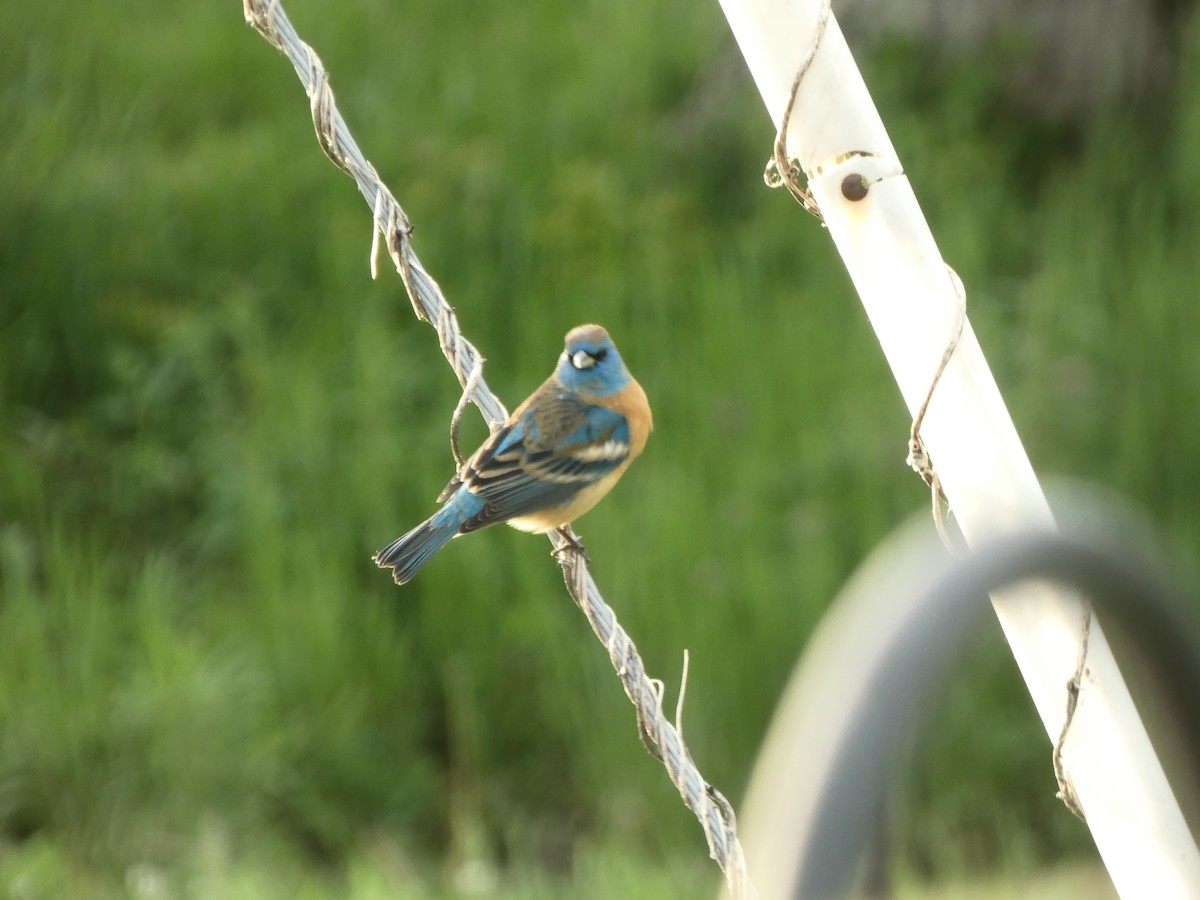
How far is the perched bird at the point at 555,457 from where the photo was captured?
9.84 ft

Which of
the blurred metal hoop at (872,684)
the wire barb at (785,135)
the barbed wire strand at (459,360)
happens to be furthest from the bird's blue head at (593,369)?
the blurred metal hoop at (872,684)

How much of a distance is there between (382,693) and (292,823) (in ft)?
1.26

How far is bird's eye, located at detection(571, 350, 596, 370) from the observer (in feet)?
10.5

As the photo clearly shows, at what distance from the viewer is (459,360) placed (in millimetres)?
1661

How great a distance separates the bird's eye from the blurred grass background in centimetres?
61

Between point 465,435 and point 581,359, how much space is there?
1.14 metres

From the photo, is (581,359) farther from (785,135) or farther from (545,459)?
(785,135)

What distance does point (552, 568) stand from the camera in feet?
12.5

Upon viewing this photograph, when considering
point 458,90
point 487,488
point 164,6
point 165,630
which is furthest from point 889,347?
point 164,6

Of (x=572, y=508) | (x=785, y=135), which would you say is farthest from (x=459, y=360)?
(x=572, y=508)

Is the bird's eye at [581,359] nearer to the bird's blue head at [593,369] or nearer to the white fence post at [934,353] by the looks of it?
the bird's blue head at [593,369]

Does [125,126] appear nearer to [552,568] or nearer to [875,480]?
[552,568]

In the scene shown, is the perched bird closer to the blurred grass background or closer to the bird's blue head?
the bird's blue head

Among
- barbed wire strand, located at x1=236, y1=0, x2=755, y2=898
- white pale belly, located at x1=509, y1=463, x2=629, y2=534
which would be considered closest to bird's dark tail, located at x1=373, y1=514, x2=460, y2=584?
white pale belly, located at x1=509, y1=463, x2=629, y2=534
